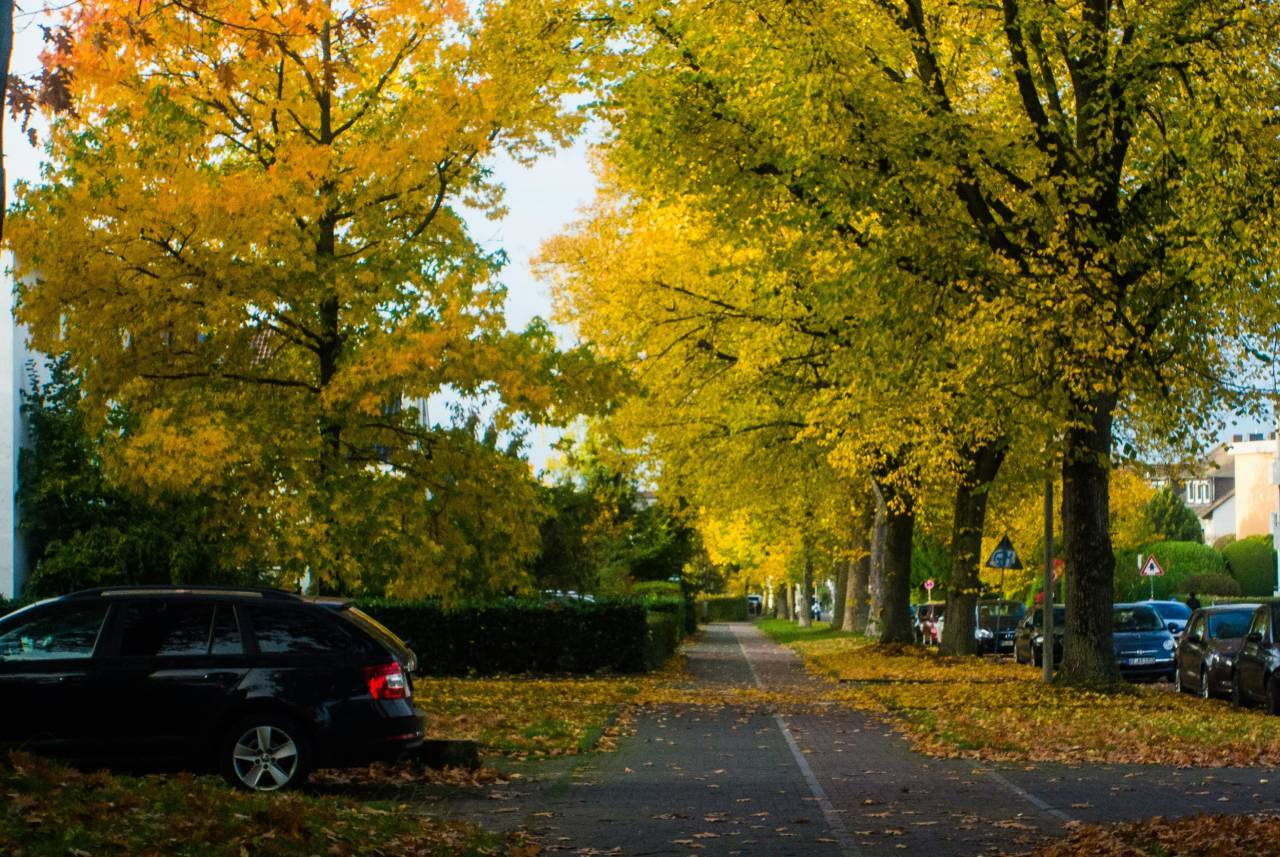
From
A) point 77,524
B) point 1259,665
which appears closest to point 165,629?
point 1259,665

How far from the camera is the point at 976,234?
2058 cm

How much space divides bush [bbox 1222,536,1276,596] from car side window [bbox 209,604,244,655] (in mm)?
92083

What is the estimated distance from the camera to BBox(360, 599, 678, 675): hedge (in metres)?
31.2

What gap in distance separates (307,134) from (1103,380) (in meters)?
10.3

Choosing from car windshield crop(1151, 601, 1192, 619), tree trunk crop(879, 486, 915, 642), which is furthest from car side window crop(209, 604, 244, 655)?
tree trunk crop(879, 486, 915, 642)

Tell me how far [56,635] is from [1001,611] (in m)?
39.8

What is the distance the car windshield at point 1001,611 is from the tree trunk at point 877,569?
344 cm

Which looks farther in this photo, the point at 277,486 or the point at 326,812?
the point at 277,486

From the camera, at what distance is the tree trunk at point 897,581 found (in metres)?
41.0

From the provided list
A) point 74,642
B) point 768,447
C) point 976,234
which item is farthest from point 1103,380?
point 768,447

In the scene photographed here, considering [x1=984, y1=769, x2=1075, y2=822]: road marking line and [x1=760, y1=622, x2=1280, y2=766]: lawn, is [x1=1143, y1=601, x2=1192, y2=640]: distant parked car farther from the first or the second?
[x1=984, y1=769, x2=1075, y2=822]: road marking line

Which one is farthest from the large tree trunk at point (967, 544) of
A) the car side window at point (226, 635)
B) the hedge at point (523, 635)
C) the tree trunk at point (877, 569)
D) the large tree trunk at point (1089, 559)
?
the car side window at point (226, 635)

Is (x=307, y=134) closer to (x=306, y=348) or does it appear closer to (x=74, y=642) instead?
(x=306, y=348)

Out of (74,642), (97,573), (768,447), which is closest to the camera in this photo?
(74,642)
